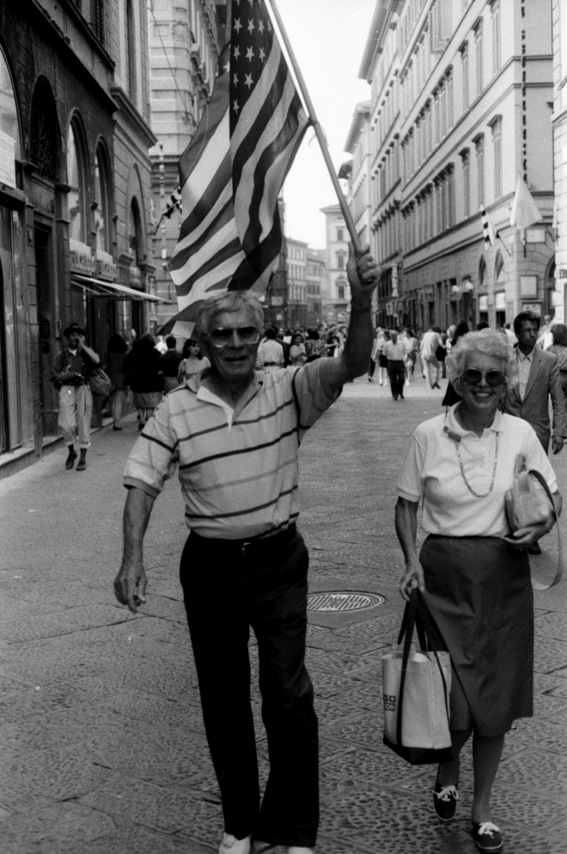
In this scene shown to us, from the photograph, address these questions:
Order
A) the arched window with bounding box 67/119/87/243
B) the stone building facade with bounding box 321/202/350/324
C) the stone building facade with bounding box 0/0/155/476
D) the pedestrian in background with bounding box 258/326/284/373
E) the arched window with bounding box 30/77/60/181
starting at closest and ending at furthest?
the stone building facade with bounding box 0/0/155/476 → the arched window with bounding box 30/77/60/181 → the arched window with bounding box 67/119/87/243 → the pedestrian in background with bounding box 258/326/284/373 → the stone building facade with bounding box 321/202/350/324

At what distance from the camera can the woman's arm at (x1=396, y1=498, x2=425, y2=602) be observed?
3.89 metres

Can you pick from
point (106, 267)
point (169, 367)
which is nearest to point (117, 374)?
point (169, 367)

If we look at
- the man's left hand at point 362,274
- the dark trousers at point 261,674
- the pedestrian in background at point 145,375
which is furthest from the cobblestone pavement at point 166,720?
the pedestrian in background at point 145,375

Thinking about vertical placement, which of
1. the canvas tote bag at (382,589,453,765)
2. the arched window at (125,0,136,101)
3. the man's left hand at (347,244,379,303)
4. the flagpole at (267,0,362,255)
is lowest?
the canvas tote bag at (382,589,453,765)

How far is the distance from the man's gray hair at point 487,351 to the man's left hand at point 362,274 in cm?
63

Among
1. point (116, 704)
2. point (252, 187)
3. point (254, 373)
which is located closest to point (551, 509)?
point (254, 373)

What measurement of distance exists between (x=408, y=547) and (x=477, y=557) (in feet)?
0.79

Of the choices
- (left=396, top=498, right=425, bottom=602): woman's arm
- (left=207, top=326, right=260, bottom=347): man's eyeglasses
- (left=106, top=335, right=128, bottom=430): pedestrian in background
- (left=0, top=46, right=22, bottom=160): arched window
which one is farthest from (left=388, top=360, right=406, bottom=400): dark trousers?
(left=207, top=326, right=260, bottom=347): man's eyeglasses

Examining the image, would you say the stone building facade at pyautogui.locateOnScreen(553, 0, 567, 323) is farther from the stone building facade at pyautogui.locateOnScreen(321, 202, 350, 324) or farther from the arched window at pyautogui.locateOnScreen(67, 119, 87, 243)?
the stone building facade at pyautogui.locateOnScreen(321, 202, 350, 324)

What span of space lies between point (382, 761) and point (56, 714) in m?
1.45

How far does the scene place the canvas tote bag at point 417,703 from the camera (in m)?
3.64

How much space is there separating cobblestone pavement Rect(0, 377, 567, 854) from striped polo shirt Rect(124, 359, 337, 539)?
1.05 meters

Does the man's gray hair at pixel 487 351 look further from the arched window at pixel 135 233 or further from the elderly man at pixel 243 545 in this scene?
the arched window at pixel 135 233

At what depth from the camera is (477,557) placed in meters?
3.87
